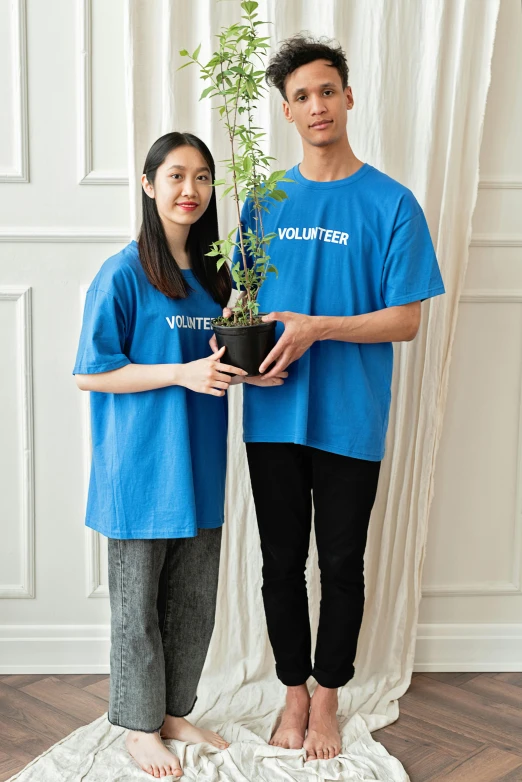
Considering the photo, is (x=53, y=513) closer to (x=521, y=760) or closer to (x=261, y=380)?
(x=261, y=380)

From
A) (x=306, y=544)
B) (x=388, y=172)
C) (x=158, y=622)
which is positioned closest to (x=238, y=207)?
(x=388, y=172)

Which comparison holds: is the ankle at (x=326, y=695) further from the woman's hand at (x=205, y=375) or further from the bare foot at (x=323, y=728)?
the woman's hand at (x=205, y=375)

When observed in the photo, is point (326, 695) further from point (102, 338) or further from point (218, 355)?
point (102, 338)

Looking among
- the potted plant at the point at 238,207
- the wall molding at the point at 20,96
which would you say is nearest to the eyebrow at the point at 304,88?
the potted plant at the point at 238,207

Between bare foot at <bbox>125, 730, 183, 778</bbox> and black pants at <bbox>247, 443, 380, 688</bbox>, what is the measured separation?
1.09 feet

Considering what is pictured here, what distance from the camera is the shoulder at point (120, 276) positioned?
5.11 feet

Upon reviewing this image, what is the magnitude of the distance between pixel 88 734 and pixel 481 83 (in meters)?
1.97

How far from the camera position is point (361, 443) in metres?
1.74

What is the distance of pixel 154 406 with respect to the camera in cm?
161

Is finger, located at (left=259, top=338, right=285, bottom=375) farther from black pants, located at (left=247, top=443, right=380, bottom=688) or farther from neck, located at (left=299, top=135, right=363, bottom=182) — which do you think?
neck, located at (left=299, top=135, right=363, bottom=182)

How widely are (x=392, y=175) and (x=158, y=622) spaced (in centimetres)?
133

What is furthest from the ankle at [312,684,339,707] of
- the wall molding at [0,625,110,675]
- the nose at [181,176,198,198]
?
the nose at [181,176,198,198]

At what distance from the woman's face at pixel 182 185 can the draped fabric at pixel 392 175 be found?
0.50 meters

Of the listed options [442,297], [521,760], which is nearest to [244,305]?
[442,297]
